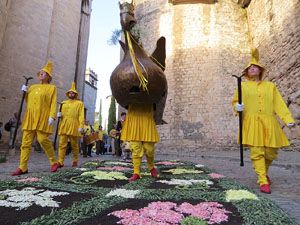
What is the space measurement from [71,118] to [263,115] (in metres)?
3.95

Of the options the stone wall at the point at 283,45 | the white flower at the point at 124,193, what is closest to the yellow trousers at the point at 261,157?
the white flower at the point at 124,193

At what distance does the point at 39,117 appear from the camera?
396cm

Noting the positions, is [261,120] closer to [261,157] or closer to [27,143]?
[261,157]

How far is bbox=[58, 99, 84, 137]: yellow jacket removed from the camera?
4.96m

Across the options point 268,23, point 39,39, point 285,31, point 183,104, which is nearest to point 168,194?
point 285,31

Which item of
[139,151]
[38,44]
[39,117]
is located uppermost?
[38,44]

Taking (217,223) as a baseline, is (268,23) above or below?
above

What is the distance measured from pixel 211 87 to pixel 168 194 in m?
10.7

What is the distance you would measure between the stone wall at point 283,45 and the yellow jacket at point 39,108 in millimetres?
7663

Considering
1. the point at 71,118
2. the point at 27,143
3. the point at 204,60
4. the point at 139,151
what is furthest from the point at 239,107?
the point at 204,60

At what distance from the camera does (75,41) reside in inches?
579

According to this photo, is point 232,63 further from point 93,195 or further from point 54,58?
point 93,195

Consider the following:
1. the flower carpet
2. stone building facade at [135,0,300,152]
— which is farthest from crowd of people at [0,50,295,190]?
stone building facade at [135,0,300,152]

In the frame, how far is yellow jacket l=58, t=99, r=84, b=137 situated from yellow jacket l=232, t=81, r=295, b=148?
3.42m
